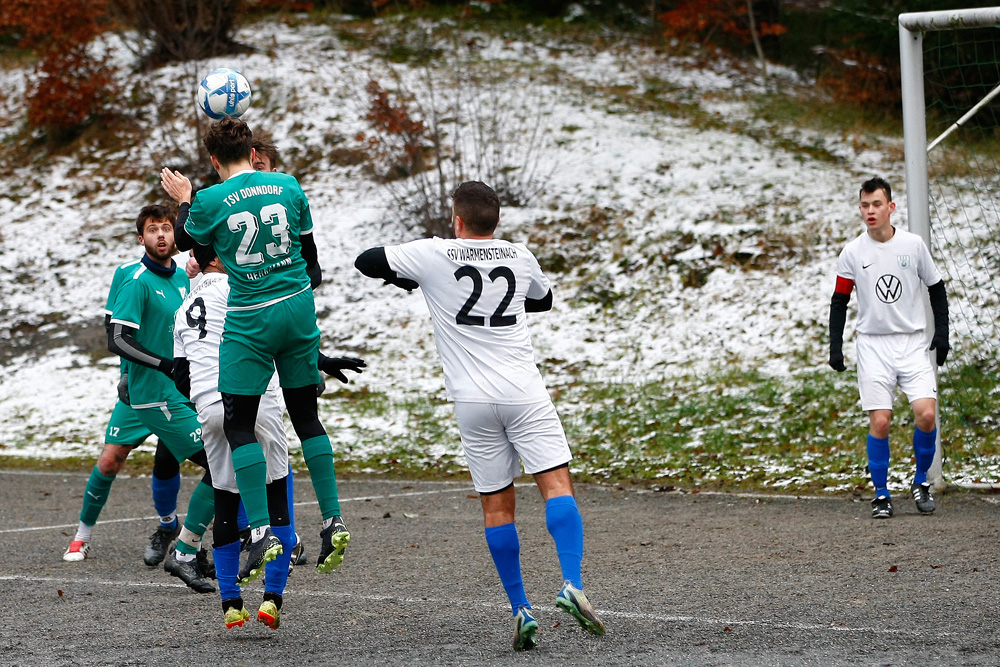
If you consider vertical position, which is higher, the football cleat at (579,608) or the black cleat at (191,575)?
the football cleat at (579,608)

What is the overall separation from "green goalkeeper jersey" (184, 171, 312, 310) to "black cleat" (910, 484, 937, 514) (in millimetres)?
5040

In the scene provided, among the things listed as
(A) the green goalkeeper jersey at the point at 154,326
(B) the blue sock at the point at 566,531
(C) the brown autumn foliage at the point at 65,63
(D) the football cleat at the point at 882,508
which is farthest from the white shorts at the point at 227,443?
(C) the brown autumn foliage at the point at 65,63

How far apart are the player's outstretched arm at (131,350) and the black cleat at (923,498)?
529cm

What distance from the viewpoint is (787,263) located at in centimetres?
1501

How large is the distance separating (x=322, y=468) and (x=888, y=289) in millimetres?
4658

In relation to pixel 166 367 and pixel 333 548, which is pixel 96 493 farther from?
Answer: pixel 333 548

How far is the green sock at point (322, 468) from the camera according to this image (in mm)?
5395

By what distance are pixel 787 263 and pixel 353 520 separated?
27.5ft

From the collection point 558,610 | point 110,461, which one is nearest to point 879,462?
point 558,610

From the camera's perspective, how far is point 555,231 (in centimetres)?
1697

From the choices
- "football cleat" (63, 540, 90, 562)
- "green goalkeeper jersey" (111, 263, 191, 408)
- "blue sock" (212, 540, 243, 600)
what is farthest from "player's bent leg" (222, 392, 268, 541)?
"football cleat" (63, 540, 90, 562)

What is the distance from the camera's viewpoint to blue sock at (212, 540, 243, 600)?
209 inches

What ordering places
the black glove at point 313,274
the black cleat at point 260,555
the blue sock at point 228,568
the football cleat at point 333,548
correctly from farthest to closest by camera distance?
the black glove at point 313,274 → the blue sock at point 228,568 → the football cleat at point 333,548 → the black cleat at point 260,555

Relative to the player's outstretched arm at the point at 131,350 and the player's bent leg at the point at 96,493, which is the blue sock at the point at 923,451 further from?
the player's bent leg at the point at 96,493
